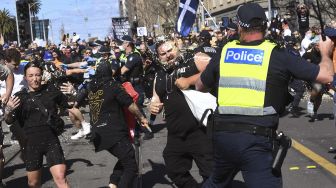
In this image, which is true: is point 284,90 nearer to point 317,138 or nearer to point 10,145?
point 317,138

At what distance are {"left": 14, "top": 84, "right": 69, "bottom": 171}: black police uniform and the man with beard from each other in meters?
1.10

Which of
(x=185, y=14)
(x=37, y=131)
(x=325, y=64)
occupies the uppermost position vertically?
(x=185, y=14)

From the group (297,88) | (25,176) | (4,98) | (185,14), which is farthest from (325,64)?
(185,14)

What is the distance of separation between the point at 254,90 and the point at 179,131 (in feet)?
5.65

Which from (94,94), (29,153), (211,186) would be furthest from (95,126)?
(211,186)

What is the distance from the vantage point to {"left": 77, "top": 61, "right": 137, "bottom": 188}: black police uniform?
229 inches

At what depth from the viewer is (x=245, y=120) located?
3898mm

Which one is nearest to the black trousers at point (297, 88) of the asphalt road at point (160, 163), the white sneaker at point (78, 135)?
the asphalt road at point (160, 163)

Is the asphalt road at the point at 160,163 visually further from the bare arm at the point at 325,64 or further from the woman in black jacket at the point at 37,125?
the bare arm at the point at 325,64

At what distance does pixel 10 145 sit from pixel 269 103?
7839 mm

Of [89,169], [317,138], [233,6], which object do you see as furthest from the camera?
[233,6]

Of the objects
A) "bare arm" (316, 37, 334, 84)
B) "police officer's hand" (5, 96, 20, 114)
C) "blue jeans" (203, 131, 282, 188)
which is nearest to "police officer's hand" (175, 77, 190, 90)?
"blue jeans" (203, 131, 282, 188)

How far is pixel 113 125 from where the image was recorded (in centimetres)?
584

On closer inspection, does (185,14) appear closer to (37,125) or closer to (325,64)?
(37,125)
